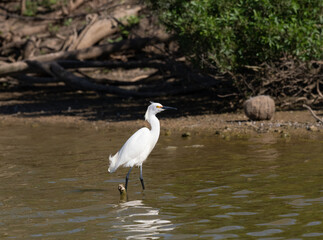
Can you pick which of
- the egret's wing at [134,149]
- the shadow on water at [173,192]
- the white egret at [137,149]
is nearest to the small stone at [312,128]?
the shadow on water at [173,192]

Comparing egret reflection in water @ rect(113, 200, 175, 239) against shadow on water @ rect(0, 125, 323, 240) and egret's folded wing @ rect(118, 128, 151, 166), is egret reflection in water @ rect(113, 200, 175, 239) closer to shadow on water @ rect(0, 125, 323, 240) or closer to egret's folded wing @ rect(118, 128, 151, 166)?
shadow on water @ rect(0, 125, 323, 240)

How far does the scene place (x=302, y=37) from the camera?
13.8 m

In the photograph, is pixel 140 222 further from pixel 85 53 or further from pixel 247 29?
pixel 85 53

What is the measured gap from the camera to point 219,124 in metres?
14.3

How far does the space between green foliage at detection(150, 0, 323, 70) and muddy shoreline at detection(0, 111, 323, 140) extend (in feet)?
4.50

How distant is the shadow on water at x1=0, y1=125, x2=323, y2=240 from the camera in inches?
246

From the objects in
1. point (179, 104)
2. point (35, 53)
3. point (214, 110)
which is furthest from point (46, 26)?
point (214, 110)

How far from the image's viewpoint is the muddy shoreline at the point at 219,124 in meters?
12.9

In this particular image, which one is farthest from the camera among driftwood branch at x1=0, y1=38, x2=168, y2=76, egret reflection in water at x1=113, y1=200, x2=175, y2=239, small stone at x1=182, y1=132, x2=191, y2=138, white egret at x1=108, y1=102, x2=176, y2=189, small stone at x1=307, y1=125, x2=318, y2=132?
driftwood branch at x1=0, y1=38, x2=168, y2=76

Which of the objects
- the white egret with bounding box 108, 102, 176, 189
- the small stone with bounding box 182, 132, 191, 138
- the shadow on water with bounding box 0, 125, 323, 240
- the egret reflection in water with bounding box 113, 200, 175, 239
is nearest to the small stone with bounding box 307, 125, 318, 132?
the shadow on water with bounding box 0, 125, 323, 240

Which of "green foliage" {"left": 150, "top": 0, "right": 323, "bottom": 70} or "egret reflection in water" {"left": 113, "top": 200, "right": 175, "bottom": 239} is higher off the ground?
"green foliage" {"left": 150, "top": 0, "right": 323, "bottom": 70}

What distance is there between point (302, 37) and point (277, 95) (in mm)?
2728

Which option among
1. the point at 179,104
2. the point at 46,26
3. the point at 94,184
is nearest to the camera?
the point at 94,184

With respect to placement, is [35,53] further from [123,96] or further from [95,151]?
[95,151]
